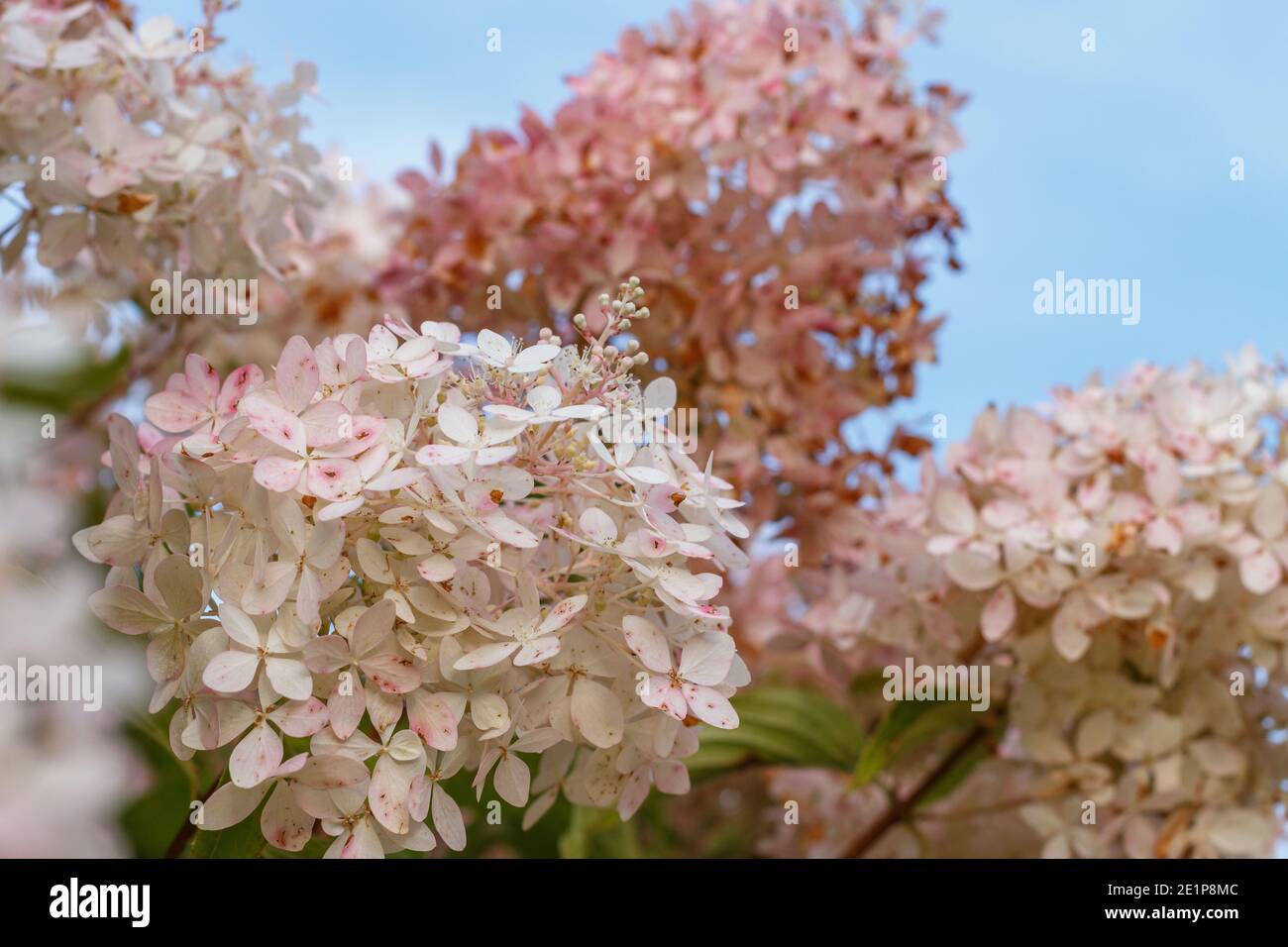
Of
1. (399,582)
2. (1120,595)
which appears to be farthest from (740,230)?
(399,582)

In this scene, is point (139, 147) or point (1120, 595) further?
point (1120, 595)

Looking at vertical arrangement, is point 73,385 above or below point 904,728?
above

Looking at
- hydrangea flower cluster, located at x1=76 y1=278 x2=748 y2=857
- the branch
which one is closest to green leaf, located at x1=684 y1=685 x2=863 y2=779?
the branch

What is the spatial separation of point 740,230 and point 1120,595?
1.30ft

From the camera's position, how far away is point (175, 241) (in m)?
0.81

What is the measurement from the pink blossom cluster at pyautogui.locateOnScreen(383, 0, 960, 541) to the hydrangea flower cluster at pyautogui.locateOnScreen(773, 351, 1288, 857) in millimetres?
124

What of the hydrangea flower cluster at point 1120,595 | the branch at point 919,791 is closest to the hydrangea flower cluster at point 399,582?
the hydrangea flower cluster at point 1120,595

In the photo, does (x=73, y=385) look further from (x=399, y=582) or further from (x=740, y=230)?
(x=399, y=582)

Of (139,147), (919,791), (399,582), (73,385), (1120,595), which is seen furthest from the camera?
(73,385)

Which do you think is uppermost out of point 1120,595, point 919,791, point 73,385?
point 73,385

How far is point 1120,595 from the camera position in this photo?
85 centimetres

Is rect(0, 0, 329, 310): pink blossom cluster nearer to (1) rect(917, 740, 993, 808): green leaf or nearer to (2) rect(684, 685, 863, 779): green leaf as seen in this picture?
(2) rect(684, 685, 863, 779): green leaf
